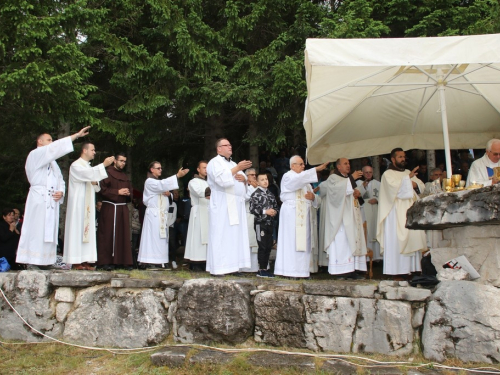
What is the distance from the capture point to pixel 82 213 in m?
7.91

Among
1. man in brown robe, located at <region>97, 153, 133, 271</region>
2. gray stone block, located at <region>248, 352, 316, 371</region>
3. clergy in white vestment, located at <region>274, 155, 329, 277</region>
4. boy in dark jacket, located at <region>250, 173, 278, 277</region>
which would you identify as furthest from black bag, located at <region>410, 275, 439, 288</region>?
man in brown robe, located at <region>97, 153, 133, 271</region>

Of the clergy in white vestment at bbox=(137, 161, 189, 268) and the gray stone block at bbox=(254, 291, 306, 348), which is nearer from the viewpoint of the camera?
the gray stone block at bbox=(254, 291, 306, 348)

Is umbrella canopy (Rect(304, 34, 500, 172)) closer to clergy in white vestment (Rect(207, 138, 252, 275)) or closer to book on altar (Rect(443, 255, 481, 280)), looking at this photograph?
clergy in white vestment (Rect(207, 138, 252, 275))

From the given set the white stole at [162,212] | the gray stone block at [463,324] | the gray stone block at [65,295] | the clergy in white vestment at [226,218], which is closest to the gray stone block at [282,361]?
the gray stone block at [463,324]

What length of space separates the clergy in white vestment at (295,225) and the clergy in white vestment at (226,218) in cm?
67

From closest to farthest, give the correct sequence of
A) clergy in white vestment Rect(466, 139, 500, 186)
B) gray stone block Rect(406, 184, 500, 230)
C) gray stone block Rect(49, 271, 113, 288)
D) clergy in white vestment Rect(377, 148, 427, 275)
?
gray stone block Rect(406, 184, 500, 230) < gray stone block Rect(49, 271, 113, 288) < clergy in white vestment Rect(466, 139, 500, 186) < clergy in white vestment Rect(377, 148, 427, 275)

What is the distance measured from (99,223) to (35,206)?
1.10 meters

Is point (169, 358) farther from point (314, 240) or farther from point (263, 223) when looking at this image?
point (314, 240)

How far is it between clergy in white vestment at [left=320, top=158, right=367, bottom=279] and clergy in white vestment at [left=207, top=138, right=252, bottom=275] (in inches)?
51.3

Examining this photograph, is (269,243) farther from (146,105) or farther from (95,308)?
(146,105)

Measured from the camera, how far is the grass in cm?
548

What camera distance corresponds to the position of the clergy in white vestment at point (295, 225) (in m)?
7.82

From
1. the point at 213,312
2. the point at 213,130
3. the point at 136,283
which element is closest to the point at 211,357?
the point at 213,312

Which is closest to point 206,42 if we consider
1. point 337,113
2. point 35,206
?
point 337,113
